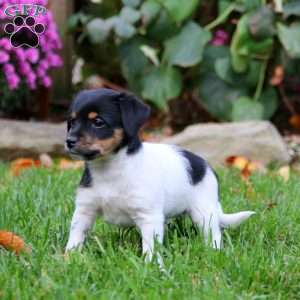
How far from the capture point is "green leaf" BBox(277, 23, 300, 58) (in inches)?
249

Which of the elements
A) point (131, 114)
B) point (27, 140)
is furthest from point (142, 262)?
point (27, 140)

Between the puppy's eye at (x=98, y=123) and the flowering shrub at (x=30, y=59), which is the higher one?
the puppy's eye at (x=98, y=123)

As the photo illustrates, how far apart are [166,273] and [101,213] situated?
1.66 ft

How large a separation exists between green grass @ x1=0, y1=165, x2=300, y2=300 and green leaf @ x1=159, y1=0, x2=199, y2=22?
136 inches

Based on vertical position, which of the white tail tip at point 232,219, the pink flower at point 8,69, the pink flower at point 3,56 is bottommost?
the pink flower at point 8,69

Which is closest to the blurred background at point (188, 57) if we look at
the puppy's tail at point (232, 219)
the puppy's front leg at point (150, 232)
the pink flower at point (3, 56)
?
the pink flower at point (3, 56)

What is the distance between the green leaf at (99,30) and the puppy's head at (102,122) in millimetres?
4333

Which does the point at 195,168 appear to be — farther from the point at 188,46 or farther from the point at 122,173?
the point at 188,46

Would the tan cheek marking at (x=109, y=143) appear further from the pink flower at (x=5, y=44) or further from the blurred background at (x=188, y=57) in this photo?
the pink flower at (x=5, y=44)

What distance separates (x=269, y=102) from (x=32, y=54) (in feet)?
7.52

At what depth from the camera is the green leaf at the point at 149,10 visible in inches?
271

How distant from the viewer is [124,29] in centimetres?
691

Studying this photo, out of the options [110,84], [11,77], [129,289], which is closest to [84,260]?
[129,289]

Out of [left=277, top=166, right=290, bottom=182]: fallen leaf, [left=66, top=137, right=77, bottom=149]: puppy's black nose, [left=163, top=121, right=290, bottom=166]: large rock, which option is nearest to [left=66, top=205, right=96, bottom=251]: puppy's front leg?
[left=66, top=137, right=77, bottom=149]: puppy's black nose
